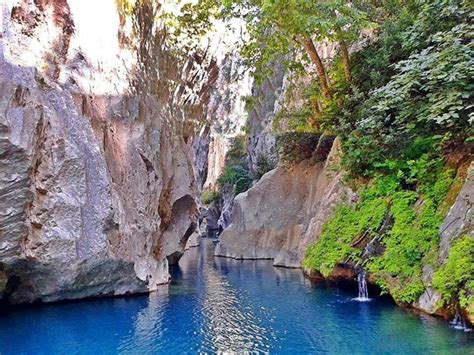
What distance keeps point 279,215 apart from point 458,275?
13335mm

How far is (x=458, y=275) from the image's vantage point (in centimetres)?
827

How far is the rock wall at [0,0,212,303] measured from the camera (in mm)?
10250

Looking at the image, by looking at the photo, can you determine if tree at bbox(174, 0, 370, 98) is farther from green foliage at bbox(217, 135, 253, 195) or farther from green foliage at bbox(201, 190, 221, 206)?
green foliage at bbox(201, 190, 221, 206)

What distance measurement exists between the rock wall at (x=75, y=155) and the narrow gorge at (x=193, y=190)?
0.14 feet

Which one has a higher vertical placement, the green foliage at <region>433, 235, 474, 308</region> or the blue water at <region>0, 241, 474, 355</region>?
the green foliage at <region>433, 235, 474, 308</region>

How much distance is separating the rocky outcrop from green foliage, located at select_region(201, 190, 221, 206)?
1990cm

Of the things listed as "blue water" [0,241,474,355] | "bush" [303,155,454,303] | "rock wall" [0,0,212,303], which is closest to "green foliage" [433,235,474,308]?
"blue water" [0,241,474,355]

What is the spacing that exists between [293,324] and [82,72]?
8844 millimetres

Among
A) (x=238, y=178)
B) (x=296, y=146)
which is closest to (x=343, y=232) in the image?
(x=296, y=146)

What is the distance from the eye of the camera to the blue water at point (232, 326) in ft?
26.2

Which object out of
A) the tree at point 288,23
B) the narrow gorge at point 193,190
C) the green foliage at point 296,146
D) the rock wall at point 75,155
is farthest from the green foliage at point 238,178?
the rock wall at point 75,155

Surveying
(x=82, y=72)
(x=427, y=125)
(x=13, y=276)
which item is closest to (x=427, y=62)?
(x=427, y=125)

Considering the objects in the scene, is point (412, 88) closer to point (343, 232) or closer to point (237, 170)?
point (343, 232)

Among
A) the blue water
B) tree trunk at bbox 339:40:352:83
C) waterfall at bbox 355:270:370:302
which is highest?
tree trunk at bbox 339:40:352:83
